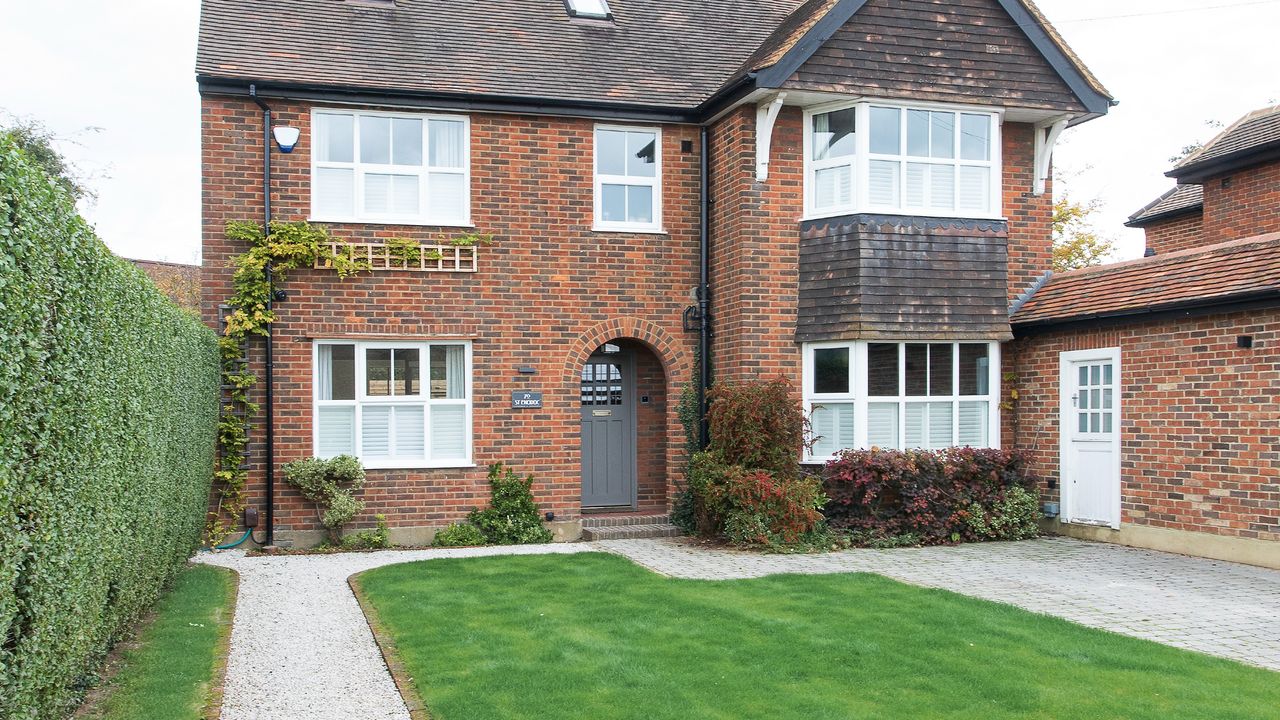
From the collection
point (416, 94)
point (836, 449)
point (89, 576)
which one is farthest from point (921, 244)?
point (89, 576)

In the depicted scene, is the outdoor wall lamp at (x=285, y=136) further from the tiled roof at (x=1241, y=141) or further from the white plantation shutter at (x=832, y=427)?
the tiled roof at (x=1241, y=141)

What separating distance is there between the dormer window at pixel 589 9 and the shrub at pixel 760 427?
20.6 feet

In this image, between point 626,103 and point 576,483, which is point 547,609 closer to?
point 576,483

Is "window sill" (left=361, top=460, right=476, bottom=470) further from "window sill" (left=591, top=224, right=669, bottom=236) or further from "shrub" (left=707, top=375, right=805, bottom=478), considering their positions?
"window sill" (left=591, top=224, right=669, bottom=236)

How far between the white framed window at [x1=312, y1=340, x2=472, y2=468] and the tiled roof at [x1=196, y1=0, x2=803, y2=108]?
3.20 m

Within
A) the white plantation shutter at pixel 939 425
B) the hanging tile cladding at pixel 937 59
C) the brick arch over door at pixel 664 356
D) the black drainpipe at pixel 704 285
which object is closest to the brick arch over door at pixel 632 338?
the brick arch over door at pixel 664 356

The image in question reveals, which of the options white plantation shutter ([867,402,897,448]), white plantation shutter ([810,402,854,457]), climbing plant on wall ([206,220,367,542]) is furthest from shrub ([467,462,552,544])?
white plantation shutter ([867,402,897,448])

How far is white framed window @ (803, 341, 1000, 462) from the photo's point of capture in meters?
12.7

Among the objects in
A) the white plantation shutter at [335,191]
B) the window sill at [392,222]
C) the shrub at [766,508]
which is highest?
the white plantation shutter at [335,191]

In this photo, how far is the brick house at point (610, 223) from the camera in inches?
484

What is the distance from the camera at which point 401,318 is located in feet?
41.2

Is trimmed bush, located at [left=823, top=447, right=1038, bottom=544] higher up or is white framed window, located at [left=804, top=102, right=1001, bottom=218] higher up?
white framed window, located at [left=804, top=102, right=1001, bottom=218]

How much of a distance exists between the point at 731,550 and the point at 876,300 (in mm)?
3485

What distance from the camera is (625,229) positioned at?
13.3 m
